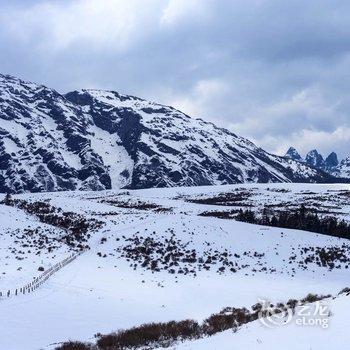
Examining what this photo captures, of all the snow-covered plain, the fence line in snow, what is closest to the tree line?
the snow-covered plain

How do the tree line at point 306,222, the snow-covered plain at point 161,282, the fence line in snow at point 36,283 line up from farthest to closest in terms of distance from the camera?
the tree line at point 306,222 < the fence line in snow at point 36,283 < the snow-covered plain at point 161,282

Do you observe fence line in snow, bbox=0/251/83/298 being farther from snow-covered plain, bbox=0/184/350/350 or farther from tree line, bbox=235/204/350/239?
tree line, bbox=235/204/350/239

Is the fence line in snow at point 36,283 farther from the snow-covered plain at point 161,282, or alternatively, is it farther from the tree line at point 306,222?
the tree line at point 306,222

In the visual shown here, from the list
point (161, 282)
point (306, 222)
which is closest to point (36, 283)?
point (161, 282)

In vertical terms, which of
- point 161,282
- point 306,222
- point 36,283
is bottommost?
point 161,282

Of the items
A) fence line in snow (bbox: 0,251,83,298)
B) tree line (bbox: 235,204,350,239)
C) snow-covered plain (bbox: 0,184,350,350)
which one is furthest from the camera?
tree line (bbox: 235,204,350,239)

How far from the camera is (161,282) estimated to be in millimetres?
40125

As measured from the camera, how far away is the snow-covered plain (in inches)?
780

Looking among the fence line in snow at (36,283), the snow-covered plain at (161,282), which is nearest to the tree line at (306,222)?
the snow-covered plain at (161,282)

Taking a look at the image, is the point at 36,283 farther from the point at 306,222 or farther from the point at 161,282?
the point at 306,222

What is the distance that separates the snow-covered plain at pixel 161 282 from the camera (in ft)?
65.0

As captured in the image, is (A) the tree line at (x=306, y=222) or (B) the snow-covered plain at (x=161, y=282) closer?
(B) the snow-covered plain at (x=161, y=282)

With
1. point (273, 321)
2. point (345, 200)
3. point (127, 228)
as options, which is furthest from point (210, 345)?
point (345, 200)

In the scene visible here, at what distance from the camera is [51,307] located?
29625 mm
